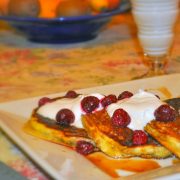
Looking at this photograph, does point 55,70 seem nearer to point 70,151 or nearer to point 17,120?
point 17,120

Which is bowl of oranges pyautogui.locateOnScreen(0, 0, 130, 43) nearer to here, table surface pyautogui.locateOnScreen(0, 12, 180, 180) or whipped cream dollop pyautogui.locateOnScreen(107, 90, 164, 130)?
table surface pyautogui.locateOnScreen(0, 12, 180, 180)

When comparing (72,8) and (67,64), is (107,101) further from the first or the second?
(72,8)

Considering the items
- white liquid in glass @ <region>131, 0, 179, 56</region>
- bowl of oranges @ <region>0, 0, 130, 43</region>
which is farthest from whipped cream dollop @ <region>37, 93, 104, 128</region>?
bowl of oranges @ <region>0, 0, 130, 43</region>

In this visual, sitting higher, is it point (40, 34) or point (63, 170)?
point (63, 170)

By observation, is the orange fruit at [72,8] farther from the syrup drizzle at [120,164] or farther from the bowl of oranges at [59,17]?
the syrup drizzle at [120,164]

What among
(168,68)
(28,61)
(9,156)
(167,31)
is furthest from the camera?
(28,61)

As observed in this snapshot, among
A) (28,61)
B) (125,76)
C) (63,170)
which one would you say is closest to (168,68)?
(125,76)
